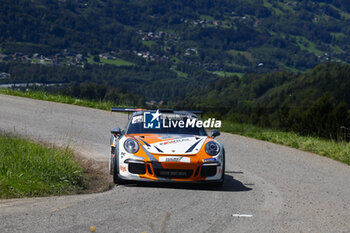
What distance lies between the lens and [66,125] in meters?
17.0

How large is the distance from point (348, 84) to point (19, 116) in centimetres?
11598

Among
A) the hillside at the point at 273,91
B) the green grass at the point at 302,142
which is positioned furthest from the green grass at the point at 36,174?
the hillside at the point at 273,91

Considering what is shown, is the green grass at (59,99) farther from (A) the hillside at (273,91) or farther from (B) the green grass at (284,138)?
(A) the hillside at (273,91)

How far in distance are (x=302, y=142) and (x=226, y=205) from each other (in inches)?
339

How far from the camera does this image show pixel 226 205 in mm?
7734

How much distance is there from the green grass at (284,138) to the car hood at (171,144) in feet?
18.3

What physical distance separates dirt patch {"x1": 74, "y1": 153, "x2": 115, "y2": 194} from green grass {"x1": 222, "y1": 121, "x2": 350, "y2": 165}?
20.3 ft

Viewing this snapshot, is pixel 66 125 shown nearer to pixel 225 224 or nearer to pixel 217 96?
pixel 225 224

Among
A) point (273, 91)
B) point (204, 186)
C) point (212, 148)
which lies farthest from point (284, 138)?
point (273, 91)

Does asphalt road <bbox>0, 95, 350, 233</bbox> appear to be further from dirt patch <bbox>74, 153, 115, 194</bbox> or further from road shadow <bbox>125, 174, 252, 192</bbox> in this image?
dirt patch <bbox>74, 153, 115, 194</bbox>

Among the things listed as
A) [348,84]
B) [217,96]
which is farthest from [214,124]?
[217,96]

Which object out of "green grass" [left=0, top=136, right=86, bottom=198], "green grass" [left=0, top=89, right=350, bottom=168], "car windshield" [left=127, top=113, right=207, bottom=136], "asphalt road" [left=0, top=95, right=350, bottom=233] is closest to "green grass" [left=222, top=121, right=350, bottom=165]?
Result: "green grass" [left=0, top=89, right=350, bottom=168]

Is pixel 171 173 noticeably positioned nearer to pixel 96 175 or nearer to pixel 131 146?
pixel 131 146

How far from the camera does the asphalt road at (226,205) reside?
6.25 metres
